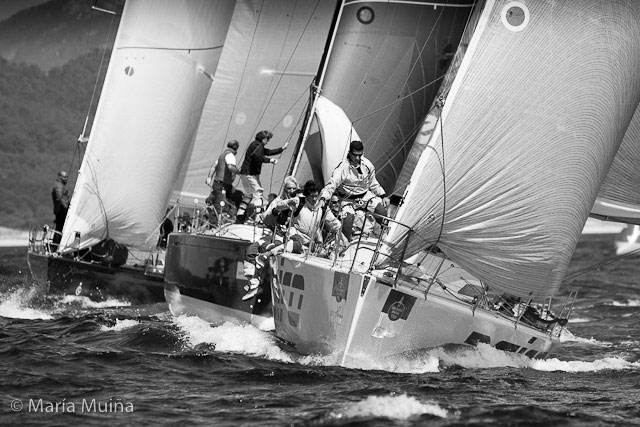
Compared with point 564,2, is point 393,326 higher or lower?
lower

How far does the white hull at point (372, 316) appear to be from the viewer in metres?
9.71

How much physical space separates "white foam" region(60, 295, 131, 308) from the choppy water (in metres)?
1.85

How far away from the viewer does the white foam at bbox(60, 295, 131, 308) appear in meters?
16.0

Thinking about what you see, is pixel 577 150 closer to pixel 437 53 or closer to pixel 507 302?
pixel 507 302

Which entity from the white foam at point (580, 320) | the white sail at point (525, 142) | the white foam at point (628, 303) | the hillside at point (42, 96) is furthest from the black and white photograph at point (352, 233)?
the hillside at point (42, 96)

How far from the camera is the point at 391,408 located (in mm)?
8016

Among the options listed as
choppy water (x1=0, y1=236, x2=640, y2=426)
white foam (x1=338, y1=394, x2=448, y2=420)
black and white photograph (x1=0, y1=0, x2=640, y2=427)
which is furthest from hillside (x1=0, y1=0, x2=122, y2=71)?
white foam (x1=338, y1=394, x2=448, y2=420)

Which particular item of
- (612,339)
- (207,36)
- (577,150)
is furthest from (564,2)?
(207,36)

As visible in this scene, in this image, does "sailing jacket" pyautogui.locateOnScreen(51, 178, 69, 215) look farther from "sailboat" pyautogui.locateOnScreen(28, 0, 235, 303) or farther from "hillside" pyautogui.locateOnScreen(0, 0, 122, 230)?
"hillside" pyautogui.locateOnScreen(0, 0, 122, 230)

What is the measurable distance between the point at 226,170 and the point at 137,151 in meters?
2.59

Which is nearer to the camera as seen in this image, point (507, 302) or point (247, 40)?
point (507, 302)

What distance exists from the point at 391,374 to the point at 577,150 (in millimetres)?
2560

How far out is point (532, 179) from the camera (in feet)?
33.6

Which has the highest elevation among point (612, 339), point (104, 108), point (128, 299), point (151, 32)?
point (151, 32)
